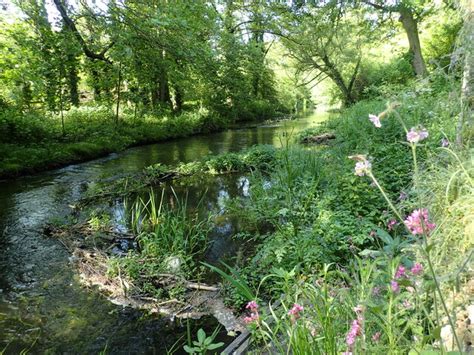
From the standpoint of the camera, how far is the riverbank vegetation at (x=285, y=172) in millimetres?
1513

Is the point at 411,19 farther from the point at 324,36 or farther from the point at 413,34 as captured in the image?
the point at 324,36

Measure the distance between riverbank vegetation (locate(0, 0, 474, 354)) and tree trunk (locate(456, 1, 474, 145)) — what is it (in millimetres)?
12

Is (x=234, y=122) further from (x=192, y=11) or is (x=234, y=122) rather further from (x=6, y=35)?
(x=6, y=35)

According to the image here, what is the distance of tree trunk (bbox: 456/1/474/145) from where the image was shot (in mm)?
2180

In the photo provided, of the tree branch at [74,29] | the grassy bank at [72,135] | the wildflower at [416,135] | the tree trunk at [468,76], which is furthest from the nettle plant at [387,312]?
the tree branch at [74,29]

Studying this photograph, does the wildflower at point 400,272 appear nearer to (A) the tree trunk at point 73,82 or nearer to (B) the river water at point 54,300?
(B) the river water at point 54,300

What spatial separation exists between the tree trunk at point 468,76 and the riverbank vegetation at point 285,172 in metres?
0.01

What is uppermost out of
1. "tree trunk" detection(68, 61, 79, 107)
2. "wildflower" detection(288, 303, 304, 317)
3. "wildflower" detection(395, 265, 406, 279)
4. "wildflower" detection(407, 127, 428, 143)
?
"tree trunk" detection(68, 61, 79, 107)

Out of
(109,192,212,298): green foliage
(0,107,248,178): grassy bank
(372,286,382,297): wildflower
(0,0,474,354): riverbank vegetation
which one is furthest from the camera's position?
(0,107,248,178): grassy bank

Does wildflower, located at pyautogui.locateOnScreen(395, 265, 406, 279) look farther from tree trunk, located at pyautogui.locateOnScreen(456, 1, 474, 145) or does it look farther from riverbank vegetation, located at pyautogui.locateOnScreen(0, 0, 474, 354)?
tree trunk, located at pyautogui.locateOnScreen(456, 1, 474, 145)

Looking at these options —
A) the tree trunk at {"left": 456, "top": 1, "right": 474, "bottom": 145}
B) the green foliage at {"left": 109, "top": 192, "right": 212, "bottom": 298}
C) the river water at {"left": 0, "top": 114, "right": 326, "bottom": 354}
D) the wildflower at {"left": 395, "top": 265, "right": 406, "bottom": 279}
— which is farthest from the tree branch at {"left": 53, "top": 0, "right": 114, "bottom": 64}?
the wildflower at {"left": 395, "top": 265, "right": 406, "bottom": 279}

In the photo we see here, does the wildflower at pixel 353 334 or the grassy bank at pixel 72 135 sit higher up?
the grassy bank at pixel 72 135

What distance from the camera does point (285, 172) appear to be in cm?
486

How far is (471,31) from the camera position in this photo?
2.21 m
